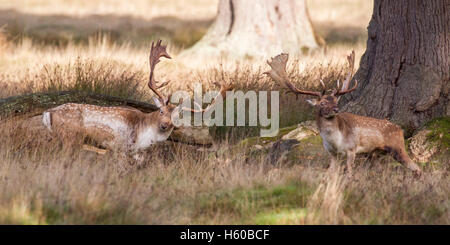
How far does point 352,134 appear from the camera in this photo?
25.1 ft

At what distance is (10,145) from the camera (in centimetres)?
807

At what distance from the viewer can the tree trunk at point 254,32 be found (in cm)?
1817

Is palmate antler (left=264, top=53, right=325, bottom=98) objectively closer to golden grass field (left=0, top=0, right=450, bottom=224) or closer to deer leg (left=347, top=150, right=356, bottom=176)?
golden grass field (left=0, top=0, right=450, bottom=224)

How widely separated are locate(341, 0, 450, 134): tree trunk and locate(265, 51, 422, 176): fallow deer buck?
0.84 meters

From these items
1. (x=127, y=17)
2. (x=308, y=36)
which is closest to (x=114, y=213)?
(x=308, y=36)

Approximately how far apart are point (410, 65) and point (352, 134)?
4.96 feet

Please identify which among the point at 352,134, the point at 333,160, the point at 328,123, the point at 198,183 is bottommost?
the point at 198,183

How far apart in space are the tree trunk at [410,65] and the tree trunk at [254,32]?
8.88 meters

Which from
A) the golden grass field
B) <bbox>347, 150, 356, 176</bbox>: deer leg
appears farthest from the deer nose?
<bbox>347, 150, 356, 176</bbox>: deer leg

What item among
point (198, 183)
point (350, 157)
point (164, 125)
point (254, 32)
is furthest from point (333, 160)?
point (254, 32)

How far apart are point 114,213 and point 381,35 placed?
451 cm

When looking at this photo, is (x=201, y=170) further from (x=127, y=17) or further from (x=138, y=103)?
(x=127, y=17)

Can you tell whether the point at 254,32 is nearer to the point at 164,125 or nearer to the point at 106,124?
the point at 106,124
